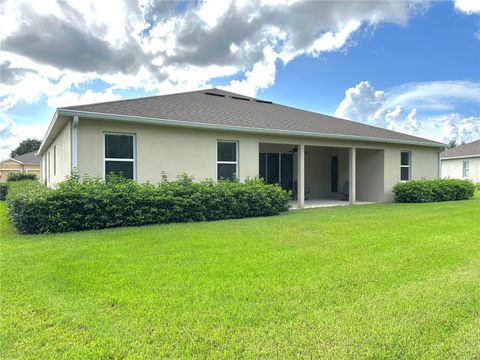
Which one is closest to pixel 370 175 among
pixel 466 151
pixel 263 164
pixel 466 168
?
pixel 263 164

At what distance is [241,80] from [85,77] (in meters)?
10.3

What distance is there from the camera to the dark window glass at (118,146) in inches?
372

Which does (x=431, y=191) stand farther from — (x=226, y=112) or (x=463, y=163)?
(x=463, y=163)

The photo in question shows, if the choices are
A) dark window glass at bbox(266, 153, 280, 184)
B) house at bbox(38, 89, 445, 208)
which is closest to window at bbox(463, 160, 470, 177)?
house at bbox(38, 89, 445, 208)

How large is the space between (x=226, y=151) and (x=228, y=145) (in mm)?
240

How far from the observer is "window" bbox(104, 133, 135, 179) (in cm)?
945

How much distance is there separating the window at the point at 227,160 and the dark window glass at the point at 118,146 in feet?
10.0

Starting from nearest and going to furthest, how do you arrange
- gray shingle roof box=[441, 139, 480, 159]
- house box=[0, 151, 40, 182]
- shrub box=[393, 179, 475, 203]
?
shrub box=[393, 179, 475, 203] → gray shingle roof box=[441, 139, 480, 159] → house box=[0, 151, 40, 182]

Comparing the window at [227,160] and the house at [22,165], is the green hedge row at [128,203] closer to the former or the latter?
the window at [227,160]

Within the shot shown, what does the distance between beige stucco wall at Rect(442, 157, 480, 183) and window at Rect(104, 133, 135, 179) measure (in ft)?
106

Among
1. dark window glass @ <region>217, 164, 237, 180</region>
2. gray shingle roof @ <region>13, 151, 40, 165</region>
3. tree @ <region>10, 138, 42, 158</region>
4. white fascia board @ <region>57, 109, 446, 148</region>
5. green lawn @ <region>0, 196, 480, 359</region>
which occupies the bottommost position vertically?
green lawn @ <region>0, 196, 480, 359</region>

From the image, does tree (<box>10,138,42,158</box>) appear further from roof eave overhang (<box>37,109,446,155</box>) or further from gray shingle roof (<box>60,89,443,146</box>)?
roof eave overhang (<box>37,109,446,155</box>)

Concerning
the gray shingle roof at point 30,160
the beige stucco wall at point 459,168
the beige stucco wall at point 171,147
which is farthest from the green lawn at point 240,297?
the gray shingle roof at point 30,160

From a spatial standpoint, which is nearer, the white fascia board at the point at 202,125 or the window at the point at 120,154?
the white fascia board at the point at 202,125
